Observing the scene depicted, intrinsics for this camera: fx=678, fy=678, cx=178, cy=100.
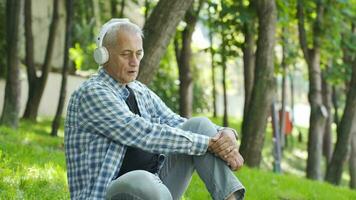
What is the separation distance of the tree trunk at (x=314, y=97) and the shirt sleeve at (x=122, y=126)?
9638mm

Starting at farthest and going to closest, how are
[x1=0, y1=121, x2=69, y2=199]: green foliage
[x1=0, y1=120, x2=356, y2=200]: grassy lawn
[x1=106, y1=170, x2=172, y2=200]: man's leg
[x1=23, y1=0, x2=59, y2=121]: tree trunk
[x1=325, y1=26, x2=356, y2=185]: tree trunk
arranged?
[x1=23, y1=0, x2=59, y2=121]: tree trunk
[x1=325, y1=26, x2=356, y2=185]: tree trunk
[x1=0, y1=120, x2=356, y2=200]: grassy lawn
[x1=0, y1=121, x2=69, y2=199]: green foliage
[x1=106, y1=170, x2=172, y2=200]: man's leg

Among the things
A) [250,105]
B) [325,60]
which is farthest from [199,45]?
[250,105]

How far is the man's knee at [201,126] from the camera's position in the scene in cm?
418

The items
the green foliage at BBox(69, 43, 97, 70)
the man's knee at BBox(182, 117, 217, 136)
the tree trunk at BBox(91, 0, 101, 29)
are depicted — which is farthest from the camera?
the green foliage at BBox(69, 43, 97, 70)

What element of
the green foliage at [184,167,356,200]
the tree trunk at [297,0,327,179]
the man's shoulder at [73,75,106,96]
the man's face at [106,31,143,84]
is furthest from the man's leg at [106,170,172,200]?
the tree trunk at [297,0,327,179]

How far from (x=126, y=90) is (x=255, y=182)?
467 cm

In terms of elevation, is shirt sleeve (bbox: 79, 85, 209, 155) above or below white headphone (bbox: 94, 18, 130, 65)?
below

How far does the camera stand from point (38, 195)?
5.57m

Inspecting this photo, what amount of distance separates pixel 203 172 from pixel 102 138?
66 centimetres

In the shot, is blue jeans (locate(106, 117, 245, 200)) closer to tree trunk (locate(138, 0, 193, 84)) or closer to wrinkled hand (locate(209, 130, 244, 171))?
wrinkled hand (locate(209, 130, 244, 171))

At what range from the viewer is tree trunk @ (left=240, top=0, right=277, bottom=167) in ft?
34.6

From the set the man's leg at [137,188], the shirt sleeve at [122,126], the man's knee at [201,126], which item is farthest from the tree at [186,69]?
the man's leg at [137,188]

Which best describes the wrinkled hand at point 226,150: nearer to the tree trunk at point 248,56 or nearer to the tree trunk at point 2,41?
the tree trunk at point 248,56

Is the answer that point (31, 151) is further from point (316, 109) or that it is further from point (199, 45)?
point (199, 45)
